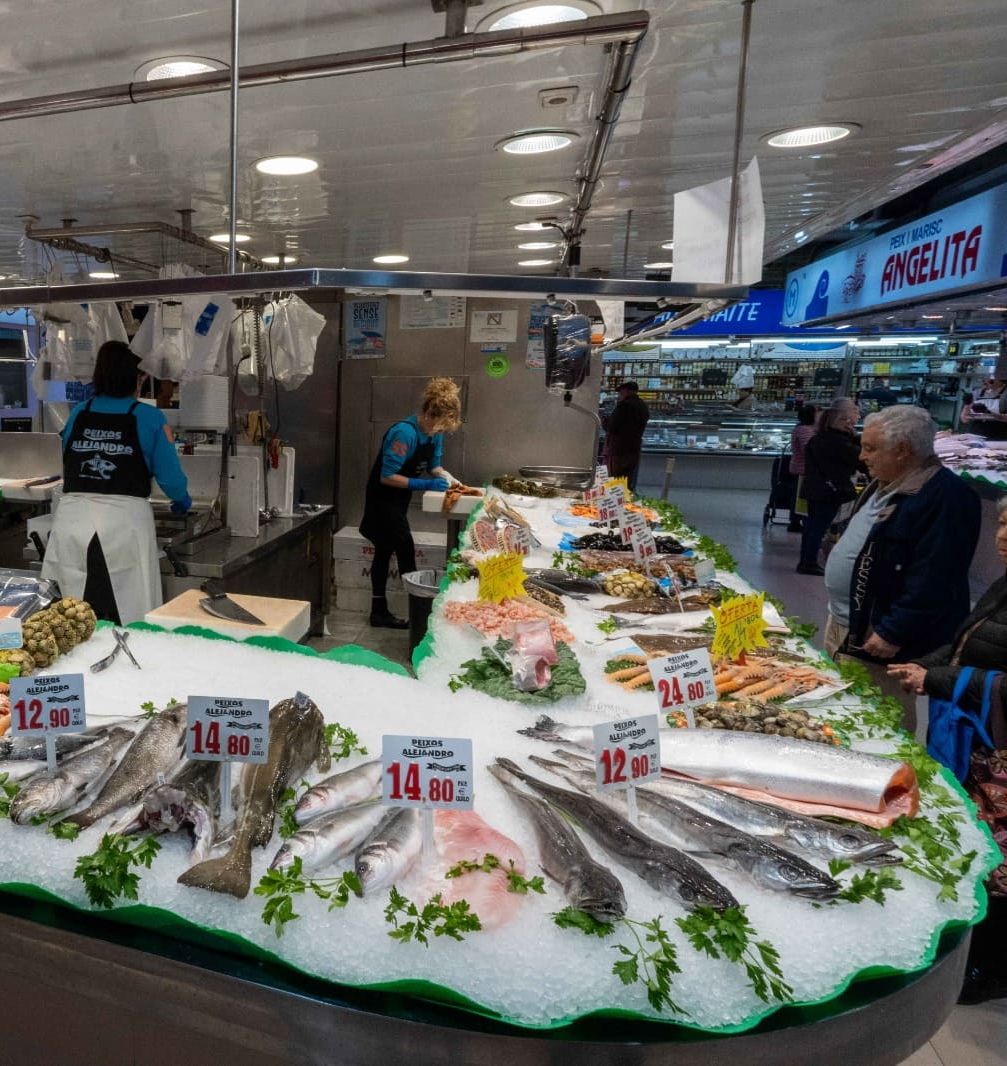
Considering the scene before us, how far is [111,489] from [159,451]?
355 mm

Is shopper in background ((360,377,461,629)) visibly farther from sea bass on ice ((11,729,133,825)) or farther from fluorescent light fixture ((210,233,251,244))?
sea bass on ice ((11,729,133,825))

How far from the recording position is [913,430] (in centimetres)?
347

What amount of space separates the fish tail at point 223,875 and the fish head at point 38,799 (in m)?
0.40

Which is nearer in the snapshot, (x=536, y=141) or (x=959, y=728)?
(x=959, y=728)

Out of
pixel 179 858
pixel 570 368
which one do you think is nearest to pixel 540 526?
pixel 570 368

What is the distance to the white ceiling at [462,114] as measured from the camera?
2652mm

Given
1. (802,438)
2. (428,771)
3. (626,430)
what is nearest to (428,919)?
(428,771)

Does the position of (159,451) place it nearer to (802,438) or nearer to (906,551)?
(906,551)

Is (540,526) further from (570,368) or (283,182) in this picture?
(283,182)

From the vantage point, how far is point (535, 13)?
2527 mm

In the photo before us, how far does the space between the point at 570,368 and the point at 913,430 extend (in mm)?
1825

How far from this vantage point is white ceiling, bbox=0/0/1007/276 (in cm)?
265

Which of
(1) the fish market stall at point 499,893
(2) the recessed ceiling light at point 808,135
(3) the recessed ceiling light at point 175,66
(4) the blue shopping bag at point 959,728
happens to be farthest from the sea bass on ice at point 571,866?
(2) the recessed ceiling light at point 808,135

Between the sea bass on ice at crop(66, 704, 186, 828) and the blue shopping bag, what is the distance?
253 centimetres
